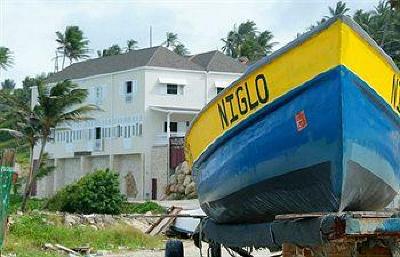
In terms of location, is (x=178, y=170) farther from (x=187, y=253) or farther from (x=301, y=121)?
(x=301, y=121)

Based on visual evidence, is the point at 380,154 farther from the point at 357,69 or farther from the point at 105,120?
the point at 105,120

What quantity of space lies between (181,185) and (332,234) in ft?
109

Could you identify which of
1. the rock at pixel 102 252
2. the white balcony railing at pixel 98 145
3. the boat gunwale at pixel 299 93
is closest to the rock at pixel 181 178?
the white balcony railing at pixel 98 145

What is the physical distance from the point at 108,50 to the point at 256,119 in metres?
68.8

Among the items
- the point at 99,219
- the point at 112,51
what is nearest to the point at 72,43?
the point at 112,51

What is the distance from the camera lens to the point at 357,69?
6.66m

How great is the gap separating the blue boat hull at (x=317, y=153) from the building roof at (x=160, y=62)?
36.7 m

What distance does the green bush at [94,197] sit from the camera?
2969cm

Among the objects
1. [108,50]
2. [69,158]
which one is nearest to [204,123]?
[69,158]

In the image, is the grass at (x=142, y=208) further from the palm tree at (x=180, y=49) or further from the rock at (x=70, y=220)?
the palm tree at (x=180, y=49)

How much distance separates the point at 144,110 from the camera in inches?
1716

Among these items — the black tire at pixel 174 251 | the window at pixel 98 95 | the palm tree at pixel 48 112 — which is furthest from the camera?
the window at pixel 98 95

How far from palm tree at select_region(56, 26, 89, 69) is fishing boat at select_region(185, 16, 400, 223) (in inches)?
2500

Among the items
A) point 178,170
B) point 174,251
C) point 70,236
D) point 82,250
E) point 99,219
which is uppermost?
point 178,170
